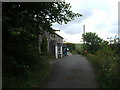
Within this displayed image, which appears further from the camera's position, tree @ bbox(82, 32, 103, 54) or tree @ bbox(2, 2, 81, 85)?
tree @ bbox(82, 32, 103, 54)

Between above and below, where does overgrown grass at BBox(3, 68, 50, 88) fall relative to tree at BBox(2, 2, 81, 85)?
below

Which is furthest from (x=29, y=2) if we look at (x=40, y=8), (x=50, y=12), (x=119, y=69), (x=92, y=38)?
(x=92, y=38)

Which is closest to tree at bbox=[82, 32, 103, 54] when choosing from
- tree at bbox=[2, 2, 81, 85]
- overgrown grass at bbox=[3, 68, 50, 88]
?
tree at bbox=[2, 2, 81, 85]

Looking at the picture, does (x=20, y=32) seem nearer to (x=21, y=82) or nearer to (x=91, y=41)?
(x=21, y=82)

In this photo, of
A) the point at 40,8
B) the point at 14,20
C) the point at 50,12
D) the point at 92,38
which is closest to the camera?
the point at 14,20

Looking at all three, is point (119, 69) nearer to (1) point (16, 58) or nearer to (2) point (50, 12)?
(1) point (16, 58)

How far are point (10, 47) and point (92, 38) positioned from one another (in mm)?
38114

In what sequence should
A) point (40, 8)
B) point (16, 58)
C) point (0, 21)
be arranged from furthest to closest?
1. point (40, 8)
2. point (16, 58)
3. point (0, 21)

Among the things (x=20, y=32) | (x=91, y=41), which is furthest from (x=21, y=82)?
(x=91, y=41)

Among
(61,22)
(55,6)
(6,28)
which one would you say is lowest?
(6,28)

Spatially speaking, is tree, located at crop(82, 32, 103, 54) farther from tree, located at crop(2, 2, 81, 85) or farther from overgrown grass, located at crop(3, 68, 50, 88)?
overgrown grass, located at crop(3, 68, 50, 88)

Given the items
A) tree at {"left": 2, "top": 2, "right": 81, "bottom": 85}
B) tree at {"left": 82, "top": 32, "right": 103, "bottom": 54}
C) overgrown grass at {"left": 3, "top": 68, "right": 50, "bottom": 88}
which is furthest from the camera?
tree at {"left": 82, "top": 32, "right": 103, "bottom": 54}

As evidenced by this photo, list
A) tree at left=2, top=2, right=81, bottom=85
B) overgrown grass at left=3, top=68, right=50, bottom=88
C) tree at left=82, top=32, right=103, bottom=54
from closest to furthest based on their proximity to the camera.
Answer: tree at left=2, top=2, right=81, bottom=85 < overgrown grass at left=3, top=68, right=50, bottom=88 < tree at left=82, top=32, right=103, bottom=54

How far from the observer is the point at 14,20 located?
7633 mm
